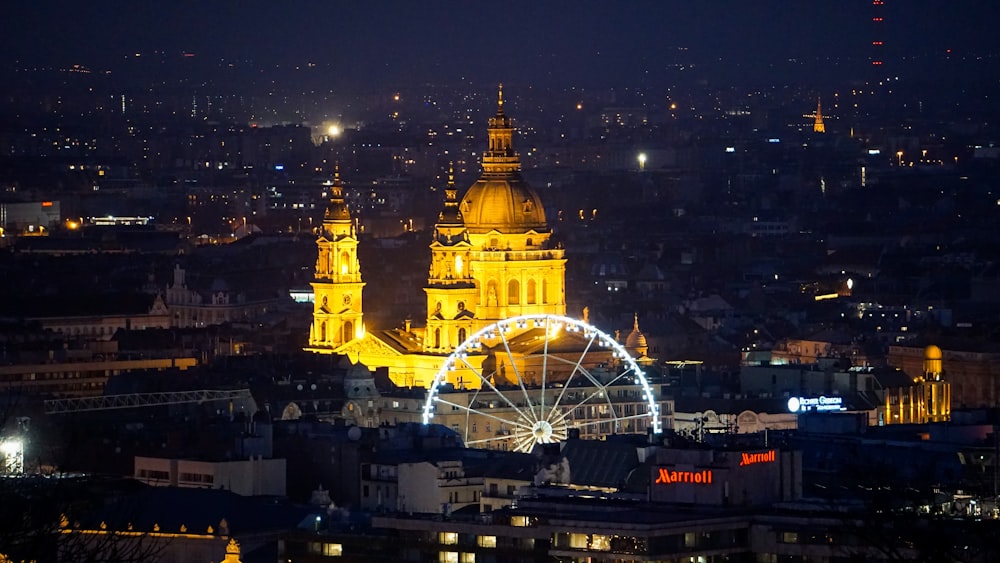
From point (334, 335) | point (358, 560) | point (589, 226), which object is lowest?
point (358, 560)

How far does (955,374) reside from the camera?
106m

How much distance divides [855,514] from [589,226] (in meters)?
143

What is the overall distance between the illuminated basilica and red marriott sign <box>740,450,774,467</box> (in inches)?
1576

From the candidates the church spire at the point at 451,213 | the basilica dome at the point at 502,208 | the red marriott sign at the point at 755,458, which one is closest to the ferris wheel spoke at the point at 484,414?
the church spire at the point at 451,213

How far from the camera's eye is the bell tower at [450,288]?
102 metres

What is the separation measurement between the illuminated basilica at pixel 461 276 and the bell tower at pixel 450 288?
0.07 ft

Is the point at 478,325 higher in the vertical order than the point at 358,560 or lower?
higher

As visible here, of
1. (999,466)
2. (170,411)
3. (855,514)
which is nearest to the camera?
(855,514)

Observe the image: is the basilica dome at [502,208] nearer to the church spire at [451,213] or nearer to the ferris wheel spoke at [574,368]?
the church spire at [451,213]

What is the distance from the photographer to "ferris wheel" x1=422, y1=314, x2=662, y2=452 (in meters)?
87.8

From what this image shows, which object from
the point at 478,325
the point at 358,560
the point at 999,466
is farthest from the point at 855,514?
the point at 478,325

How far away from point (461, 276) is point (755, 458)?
41.5 meters

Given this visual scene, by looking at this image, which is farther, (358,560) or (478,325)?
(478,325)

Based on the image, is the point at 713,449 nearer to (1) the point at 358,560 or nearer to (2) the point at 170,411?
(1) the point at 358,560
